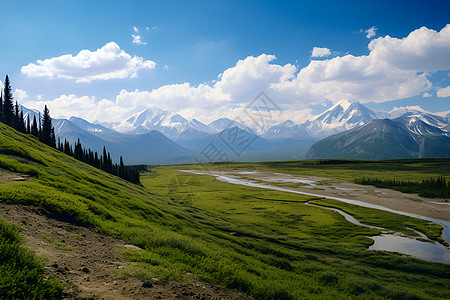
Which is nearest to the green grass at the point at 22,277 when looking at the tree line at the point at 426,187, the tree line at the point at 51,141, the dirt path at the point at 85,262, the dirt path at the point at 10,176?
the dirt path at the point at 85,262

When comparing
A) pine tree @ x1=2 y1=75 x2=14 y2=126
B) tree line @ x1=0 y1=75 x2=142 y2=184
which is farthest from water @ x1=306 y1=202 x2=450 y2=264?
pine tree @ x1=2 y1=75 x2=14 y2=126

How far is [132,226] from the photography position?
20.4 metres

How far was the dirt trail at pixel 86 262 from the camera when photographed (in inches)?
376

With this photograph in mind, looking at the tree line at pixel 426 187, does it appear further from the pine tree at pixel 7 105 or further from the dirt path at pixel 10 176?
the pine tree at pixel 7 105

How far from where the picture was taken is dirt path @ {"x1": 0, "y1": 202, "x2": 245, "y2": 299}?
31.3 ft

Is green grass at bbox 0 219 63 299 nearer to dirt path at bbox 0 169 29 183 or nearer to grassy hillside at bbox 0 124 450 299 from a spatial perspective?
grassy hillside at bbox 0 124 450 299

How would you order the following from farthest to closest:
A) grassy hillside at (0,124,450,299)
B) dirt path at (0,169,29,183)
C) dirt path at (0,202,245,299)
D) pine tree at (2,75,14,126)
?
pine tree at (2,75,14,126)
dirt path at (0,169,29,183)
grassy hillside at (0,124,450,299)
dirt path at (0,202,245,299)

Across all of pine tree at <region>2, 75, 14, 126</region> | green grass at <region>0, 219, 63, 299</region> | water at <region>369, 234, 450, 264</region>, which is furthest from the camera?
pine tree at <region>2, 75, 14, 126</region>

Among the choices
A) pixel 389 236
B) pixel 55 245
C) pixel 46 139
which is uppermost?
pixel 46 139

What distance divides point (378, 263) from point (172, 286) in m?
32.1

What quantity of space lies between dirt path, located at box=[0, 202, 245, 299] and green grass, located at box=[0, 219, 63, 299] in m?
0.66

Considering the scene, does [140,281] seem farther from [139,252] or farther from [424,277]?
[424,277]

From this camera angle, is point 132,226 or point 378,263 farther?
point 378,263

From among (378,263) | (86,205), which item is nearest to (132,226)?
(86,205)
